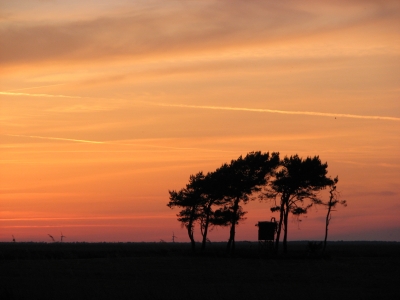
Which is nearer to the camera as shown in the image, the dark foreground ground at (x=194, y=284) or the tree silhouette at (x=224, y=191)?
the dark foreground ground at (x=194, y=284)

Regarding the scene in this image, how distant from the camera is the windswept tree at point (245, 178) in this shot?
90.8 metres

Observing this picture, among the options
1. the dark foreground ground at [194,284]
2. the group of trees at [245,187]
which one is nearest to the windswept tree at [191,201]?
the group of trees at [245,187]

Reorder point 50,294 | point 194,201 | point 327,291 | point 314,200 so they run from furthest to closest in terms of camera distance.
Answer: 1. point 194,201
2. point 314,200
3. point 327,291
4. point 50,294

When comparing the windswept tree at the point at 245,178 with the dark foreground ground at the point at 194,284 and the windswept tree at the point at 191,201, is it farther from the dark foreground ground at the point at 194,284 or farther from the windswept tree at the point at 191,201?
the dark foreground ground at the point at 194,284

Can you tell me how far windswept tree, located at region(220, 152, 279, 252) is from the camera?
90750 millimetres

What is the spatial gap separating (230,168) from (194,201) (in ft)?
30.8

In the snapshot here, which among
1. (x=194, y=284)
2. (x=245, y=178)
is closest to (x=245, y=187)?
(x=245, y=178)

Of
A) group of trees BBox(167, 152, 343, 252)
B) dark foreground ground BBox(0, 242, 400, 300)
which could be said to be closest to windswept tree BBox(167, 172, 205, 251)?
group of trees BBox(167, 152, 343, 252)

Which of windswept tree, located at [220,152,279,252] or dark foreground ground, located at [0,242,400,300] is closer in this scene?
dark foreground ground, located at [0,242,400,300]

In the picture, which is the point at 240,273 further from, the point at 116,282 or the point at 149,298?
the point at 149,298

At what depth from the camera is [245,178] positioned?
299ft

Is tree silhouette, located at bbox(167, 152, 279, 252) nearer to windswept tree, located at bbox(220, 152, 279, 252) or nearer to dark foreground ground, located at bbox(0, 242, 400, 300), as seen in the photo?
windswept tree, located at bbox(220, 152, 279, 252)

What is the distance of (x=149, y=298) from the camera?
28.8m

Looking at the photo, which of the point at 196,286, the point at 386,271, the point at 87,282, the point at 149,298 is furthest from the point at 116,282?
the point at 386,271
